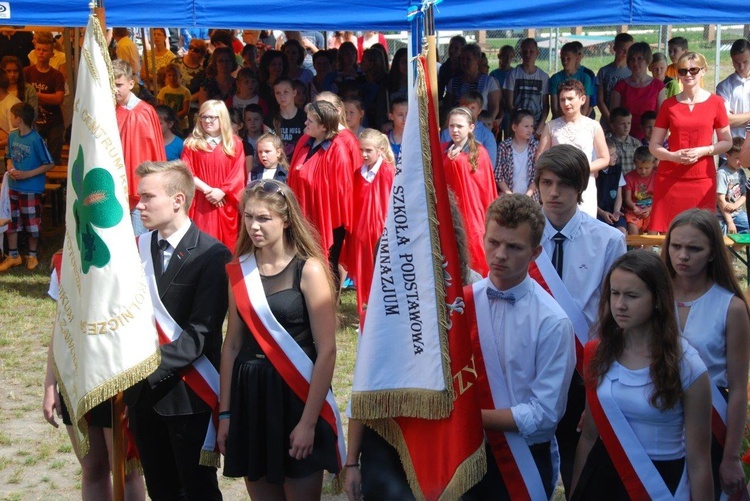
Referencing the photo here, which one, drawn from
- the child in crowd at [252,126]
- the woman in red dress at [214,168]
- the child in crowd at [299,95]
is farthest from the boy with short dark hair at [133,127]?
the child in crowd at [299,95]

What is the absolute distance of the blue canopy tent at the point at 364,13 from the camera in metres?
6.66

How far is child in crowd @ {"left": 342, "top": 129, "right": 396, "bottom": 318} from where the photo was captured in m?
7.27

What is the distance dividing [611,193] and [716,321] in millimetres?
5834

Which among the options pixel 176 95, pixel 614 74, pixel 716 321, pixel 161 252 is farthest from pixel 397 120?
pixel 716 321

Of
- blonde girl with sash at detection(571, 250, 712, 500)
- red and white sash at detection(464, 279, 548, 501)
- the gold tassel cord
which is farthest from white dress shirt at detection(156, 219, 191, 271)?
blonde girl with sash at detection(571, 250, 712, 500)

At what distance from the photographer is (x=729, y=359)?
10.9 feet

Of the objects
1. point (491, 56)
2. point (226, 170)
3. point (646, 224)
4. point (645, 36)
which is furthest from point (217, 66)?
point (645, 36)

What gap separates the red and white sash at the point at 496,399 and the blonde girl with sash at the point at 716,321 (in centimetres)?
66

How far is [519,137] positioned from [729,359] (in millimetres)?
5373

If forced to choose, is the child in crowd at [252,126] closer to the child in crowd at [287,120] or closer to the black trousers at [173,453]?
the child in crowd at [287,120]

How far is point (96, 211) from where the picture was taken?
3.51m

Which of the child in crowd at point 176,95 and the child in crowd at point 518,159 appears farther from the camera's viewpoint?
the child in crowd at point 176,95

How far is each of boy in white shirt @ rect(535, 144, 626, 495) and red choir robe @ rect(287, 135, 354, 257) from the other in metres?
3.73

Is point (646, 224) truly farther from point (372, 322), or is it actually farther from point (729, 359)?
point (372, 322)
